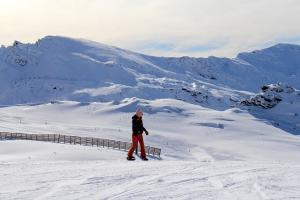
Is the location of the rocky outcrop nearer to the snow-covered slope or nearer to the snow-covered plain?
the snow-covered plain

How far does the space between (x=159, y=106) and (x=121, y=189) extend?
8967 cm

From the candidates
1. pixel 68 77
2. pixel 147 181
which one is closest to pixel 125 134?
pixel 147 181

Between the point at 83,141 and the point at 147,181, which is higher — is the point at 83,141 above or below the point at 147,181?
below

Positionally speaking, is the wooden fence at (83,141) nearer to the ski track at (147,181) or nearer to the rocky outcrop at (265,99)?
the ski track at (147,181)

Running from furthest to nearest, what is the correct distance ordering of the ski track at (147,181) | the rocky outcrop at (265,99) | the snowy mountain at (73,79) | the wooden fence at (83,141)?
the snowy mountain at (73,79), the rocky outcrop at (265,99), the wooden fence at (83,141), the ski track at (147,181)

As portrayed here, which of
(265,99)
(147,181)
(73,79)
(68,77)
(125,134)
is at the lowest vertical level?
(125,134)

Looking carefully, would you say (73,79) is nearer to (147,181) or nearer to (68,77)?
(68,77)

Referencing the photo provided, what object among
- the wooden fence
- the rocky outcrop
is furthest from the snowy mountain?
the wooden fence

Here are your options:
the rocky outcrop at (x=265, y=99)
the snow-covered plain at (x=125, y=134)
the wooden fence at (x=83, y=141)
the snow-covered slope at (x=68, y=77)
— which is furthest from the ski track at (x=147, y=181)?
the snow-covered slope at (x=68, y=77)

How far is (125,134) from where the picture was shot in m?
65.1

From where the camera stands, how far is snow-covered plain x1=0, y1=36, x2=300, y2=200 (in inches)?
411

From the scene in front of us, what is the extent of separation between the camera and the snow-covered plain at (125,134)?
34.3ft

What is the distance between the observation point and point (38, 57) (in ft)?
577

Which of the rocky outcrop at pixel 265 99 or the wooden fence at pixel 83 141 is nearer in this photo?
the wooden fence at pixel 83 141
